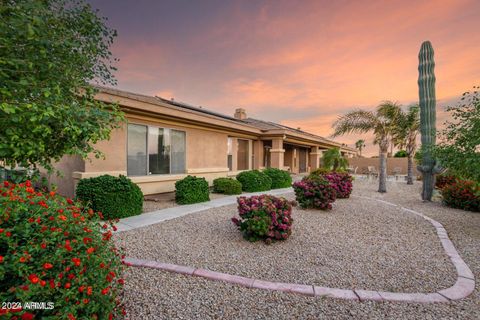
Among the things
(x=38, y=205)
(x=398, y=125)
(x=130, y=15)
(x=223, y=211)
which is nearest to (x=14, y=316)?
(x=38, y=205)

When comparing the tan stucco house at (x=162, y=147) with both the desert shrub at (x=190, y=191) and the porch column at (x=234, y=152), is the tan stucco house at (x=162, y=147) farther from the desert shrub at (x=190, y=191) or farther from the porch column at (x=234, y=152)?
the desert shrub at (x=190, y=191)

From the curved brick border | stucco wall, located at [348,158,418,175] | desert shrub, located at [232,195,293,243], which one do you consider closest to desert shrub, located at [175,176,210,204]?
desert shrub, located at [232,195,293,243]

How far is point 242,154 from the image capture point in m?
13.8

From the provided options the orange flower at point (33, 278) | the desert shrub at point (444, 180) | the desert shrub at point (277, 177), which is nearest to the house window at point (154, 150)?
the desert shrub at point (277, 177)

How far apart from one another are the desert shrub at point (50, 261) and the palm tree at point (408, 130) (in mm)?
17840

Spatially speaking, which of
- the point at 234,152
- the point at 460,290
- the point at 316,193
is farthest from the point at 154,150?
the point at 460,290

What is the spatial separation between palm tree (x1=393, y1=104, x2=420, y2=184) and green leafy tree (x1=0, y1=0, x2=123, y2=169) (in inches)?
677

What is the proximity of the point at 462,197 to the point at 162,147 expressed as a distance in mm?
11184

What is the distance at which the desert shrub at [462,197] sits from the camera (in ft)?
25.0

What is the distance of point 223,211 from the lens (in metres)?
6.88

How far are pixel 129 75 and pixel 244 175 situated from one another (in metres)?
7.03

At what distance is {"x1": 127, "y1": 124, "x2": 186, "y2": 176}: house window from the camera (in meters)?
8.02

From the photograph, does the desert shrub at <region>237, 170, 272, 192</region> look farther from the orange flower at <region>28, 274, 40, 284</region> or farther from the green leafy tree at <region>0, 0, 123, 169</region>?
the orange flower at <region>28, 274, 40, 284</region>

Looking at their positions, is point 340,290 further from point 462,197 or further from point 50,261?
point 462,197
